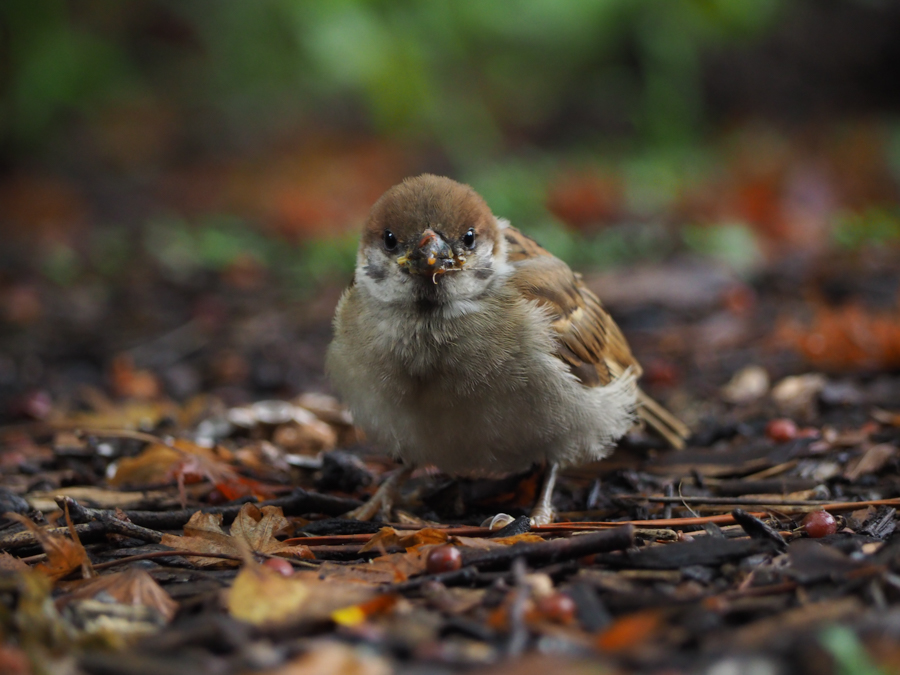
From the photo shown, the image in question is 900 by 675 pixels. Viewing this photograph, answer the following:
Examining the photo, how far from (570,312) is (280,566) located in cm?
185

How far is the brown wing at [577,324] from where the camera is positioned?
397cm

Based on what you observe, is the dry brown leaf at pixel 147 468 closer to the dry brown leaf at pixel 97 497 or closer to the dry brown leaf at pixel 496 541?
the dry brown leaf at pixel 97 497

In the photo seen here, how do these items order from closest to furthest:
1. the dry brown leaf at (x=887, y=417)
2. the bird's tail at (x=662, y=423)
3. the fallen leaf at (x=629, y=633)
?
the fallen leaf at (x=629, y=633)
the dry brown leaf at (x=887, y=417)
the bird's tail at (x=662, y=423)

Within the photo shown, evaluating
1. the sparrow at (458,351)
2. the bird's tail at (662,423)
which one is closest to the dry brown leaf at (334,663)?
the sparrow at (458,351)

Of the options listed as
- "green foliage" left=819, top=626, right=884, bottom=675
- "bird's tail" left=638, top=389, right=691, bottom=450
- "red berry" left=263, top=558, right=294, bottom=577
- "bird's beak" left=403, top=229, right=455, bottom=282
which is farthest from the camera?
"bird's tail" left=638, top=389, right=691, bottom=450

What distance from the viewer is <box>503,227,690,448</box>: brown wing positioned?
3973 mm

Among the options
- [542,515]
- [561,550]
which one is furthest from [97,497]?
[561,550]

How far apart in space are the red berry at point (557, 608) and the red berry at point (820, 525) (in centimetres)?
114

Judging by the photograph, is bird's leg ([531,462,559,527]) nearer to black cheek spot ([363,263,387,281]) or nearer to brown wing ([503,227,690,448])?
brown wing ([503,227,690,448])

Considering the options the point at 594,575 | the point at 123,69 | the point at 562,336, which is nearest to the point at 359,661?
the point at 594,575

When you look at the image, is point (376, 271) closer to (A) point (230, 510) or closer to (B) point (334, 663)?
(A) point (230, 510)

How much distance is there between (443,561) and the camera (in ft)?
9.34

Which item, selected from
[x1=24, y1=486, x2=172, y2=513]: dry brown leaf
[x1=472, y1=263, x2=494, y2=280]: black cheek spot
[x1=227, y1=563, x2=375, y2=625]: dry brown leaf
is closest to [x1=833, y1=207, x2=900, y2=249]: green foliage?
[x1=472, y1=263, x2=494, y2=280]: black cheek spot

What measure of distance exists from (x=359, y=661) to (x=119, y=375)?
14.3 feet
